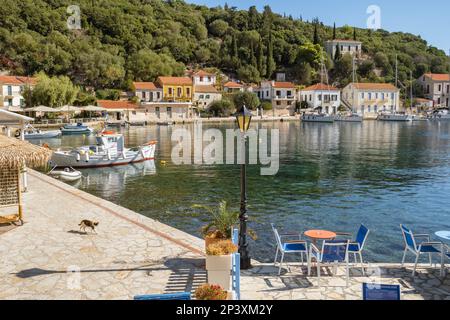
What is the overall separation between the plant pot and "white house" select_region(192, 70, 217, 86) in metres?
88.3

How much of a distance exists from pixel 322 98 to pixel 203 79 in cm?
2580

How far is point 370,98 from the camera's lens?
95375 mm

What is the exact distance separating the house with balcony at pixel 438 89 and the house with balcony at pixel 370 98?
1429 centimetres

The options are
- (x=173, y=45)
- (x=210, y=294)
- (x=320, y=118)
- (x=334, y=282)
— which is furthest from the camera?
(x=173, y=45)

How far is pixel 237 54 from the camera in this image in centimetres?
11094

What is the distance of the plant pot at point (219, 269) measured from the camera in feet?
22.6

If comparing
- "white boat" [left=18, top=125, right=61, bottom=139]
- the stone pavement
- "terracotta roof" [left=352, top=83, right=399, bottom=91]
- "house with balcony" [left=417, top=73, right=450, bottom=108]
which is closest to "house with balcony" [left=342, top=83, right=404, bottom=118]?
"terracotta roof" [left=352, top=83, right=399, bottom=91]

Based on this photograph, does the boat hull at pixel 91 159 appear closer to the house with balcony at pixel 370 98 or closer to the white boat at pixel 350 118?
the white boat at pixel 350 118

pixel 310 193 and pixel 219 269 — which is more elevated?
pixel 219 269

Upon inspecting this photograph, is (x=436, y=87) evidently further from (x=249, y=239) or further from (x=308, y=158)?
(x=249, y=239)

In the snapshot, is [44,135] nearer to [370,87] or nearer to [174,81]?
[174,81]

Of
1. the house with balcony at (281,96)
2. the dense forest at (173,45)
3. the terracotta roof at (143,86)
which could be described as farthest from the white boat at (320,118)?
the terracotta roof at (143,86)

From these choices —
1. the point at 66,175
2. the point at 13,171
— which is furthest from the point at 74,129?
the point at 13,171

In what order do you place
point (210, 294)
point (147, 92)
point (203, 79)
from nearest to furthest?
1. point (210, 294)
2. point (147, 92)
3. point (203, 79)
